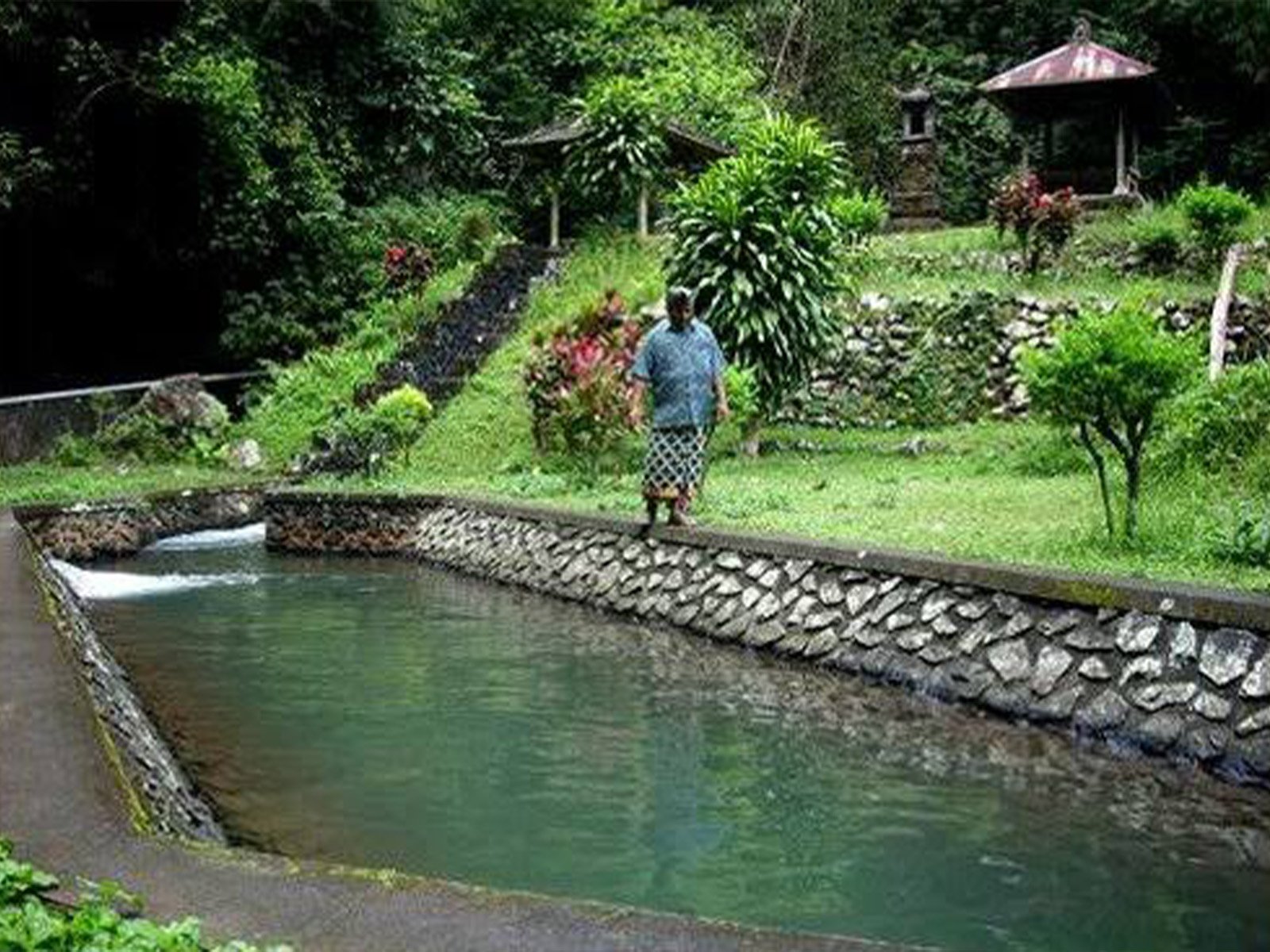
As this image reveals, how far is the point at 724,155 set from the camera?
84.5 feet

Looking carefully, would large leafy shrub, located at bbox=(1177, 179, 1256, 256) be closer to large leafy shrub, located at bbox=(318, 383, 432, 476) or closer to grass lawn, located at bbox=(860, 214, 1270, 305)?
grass lawn, located at bbox=(860, 214, 1270, 305)

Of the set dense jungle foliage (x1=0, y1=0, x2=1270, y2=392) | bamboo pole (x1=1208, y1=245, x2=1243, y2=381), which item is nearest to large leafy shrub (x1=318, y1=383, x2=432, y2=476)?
dense jungle foliage (x1=0, y1=0, x2=1270, y2=392)

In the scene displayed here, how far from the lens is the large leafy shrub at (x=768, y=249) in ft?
53.1

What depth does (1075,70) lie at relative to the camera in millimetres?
25656

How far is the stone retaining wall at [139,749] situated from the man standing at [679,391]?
4.43m

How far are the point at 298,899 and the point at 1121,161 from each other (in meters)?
25.2

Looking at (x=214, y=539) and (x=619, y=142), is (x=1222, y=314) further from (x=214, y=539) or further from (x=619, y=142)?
(x=214, y=539)

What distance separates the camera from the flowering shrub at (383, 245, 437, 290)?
914 inches

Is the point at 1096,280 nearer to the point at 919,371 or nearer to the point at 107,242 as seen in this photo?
the point at 919,371

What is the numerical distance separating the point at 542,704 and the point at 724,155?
1942cm

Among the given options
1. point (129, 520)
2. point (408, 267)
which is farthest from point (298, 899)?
point (408, 267)

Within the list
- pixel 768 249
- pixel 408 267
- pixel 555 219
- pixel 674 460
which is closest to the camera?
pixel 674 460

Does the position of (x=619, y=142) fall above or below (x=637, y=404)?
above

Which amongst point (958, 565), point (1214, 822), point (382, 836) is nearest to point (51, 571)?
point (382, 836)
